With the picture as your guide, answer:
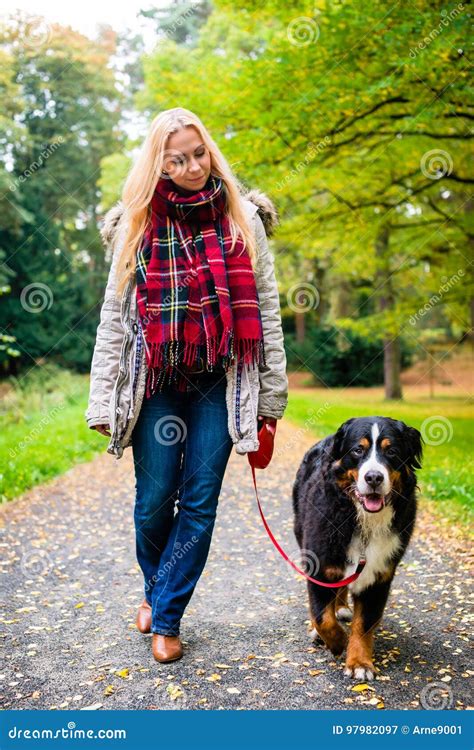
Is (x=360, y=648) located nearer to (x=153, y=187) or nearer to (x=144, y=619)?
(x=144, y=619)

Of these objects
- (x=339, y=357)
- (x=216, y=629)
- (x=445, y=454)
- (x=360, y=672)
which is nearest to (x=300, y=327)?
(x=339, y=357)

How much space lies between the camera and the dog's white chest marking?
10.6ft

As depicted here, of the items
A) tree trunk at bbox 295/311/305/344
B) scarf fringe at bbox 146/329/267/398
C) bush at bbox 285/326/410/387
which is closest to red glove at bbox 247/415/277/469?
scarf fringe at bbox 146/329/267/398

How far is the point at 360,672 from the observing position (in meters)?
3.09

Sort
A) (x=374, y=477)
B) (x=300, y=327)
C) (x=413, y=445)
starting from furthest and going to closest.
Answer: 1. (x=300, y=327)
2. (x=413, y=445)
3. (x=374, y=477)

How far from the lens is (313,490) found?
11.7 feet

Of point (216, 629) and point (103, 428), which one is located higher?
point (103, 428)

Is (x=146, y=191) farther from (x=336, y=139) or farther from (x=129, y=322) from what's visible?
(x=336, y=139)

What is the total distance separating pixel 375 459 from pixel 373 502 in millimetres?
183

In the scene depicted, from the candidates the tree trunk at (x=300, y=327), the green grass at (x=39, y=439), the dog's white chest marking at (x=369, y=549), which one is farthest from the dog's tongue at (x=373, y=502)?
the tree trunk at (x=300, y=327)

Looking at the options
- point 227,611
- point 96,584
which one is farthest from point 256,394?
point 96,584

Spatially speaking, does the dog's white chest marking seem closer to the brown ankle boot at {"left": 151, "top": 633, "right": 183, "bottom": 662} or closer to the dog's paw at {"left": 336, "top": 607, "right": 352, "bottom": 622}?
the dog's paw at {"left": 336, "top": 607, "right": 352, "bottom": 622}

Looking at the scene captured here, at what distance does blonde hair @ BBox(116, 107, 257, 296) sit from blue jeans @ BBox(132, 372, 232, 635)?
1.88ft

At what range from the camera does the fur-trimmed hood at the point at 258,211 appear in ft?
11.1
